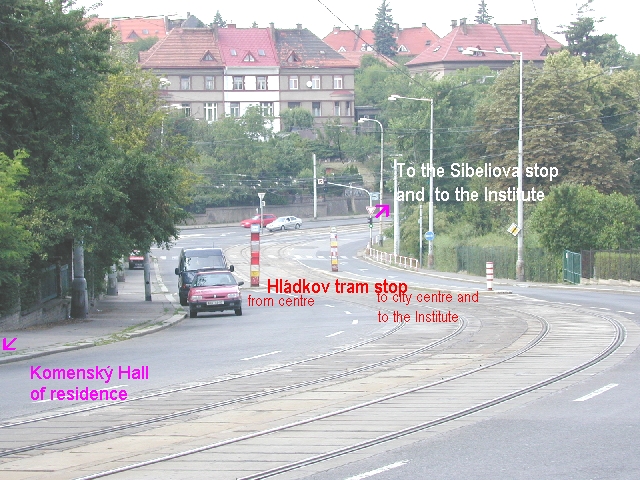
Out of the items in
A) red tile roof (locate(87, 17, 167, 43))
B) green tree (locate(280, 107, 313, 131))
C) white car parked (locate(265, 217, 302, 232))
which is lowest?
white car parked (locate(265, 217, 302, 232))

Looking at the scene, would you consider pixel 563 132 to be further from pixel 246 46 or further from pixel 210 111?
pixel 210 111

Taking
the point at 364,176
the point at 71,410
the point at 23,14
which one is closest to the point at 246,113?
the point at 364,176

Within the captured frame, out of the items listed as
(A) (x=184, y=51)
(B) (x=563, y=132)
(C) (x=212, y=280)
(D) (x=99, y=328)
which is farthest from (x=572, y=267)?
(A) (x=184, y=51)

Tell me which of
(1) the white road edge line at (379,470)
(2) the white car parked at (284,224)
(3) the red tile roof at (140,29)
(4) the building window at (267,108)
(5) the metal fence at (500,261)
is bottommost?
(5) the metal fence at (500,261)

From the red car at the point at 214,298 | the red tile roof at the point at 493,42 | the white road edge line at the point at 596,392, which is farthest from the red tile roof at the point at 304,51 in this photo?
the white road edge line at the point at 596,392

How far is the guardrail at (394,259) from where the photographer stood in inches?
2692

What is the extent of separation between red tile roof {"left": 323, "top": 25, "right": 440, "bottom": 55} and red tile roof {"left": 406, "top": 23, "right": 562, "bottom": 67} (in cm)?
4034

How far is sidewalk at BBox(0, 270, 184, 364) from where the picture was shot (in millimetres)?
20531

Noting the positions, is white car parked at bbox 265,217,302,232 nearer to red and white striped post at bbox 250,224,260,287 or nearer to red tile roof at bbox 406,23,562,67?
red tile roof at bbox 406,23,562,67

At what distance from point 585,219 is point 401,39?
444 ft

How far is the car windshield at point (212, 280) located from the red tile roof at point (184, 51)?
91.2 meters

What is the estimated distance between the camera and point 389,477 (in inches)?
337

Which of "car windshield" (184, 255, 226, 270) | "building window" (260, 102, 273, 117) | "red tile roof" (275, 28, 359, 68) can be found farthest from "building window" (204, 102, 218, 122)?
"car windshield" (184, 255, 226, 270)

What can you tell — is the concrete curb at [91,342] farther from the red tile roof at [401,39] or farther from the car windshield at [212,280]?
the red tile roof at [401,39]
